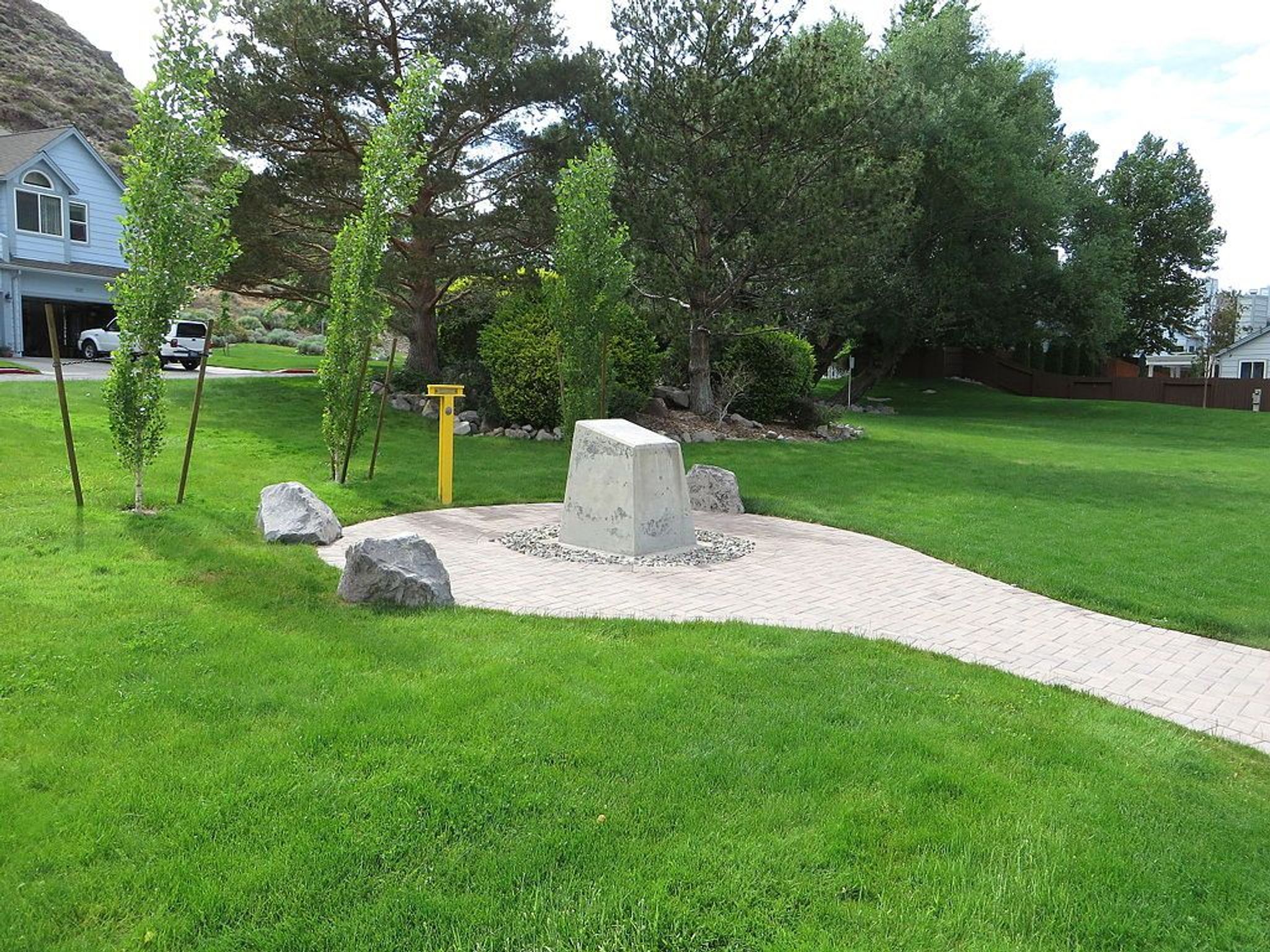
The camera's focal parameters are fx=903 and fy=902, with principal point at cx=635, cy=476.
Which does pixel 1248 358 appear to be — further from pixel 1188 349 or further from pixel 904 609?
pixel 904 609

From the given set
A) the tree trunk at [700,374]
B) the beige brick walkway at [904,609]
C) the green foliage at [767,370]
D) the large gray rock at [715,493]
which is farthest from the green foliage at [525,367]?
the beige brick walkway at [904,609]

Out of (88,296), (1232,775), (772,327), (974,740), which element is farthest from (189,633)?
(88,296)

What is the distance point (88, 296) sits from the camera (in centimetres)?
2717

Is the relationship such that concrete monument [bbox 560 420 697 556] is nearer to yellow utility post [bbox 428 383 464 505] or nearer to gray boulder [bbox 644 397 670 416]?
yellow utility post [bbox 428 383 464 505]

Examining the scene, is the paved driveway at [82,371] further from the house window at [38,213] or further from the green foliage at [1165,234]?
the green foliage at [1165,234]

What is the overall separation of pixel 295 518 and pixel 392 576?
2.40m

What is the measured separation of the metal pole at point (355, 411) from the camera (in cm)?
967

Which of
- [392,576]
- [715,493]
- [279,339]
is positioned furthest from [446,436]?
[279,339]

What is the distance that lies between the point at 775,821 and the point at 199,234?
23.0 feet

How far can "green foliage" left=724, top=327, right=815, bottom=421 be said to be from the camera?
18828 millimetres

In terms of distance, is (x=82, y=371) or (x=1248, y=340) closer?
(x=82, y=371)

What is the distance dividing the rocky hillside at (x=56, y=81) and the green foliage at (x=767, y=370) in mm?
31535

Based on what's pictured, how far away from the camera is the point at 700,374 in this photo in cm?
1806

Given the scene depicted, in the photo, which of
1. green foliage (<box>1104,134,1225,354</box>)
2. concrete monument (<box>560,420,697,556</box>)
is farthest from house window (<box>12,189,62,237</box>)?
green foliage (<box>1104,134,1225,354</box>)
